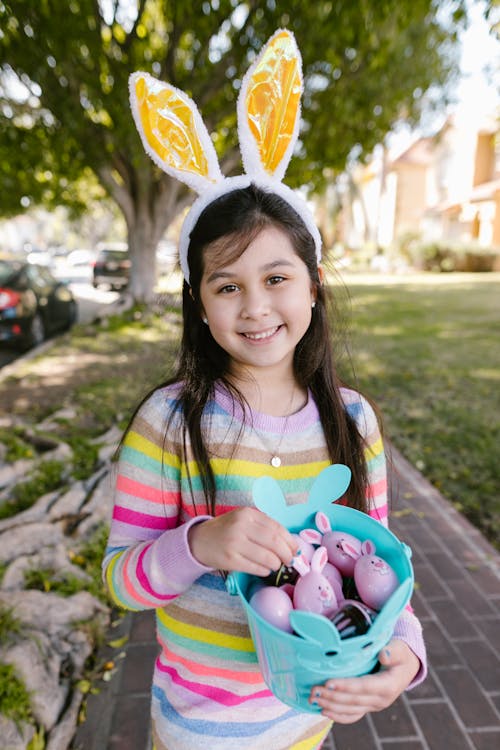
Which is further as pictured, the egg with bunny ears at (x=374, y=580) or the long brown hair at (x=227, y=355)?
the long brown hair at (x=227, y=355)

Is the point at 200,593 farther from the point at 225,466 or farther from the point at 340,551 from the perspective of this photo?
the point at 340,551

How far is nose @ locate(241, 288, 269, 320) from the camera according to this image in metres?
1.19

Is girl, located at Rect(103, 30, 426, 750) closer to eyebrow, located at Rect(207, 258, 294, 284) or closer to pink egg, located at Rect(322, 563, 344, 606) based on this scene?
eyebrow, located at Rect(207, 258, 294, 284)

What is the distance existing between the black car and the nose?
A: 8.04m

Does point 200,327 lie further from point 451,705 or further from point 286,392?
point 451,705

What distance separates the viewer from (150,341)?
9578 millimetres

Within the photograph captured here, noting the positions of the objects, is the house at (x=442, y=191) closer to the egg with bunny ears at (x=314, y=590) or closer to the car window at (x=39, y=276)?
the car window at (x=39, y=276)

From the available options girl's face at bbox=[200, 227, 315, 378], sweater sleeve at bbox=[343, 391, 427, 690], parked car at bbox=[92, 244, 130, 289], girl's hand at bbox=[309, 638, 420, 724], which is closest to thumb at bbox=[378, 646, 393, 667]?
girl's hand at bbox=[309, 638, 420, 724]

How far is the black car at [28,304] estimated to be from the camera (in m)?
8.50

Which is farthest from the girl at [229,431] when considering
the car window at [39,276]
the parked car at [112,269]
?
the parked car at [112,269]

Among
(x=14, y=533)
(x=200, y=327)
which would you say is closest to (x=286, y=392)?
(x=200, y=327)

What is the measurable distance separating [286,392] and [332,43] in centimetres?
655

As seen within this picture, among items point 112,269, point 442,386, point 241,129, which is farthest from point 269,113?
point 112,269

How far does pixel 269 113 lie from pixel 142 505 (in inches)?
36.3
